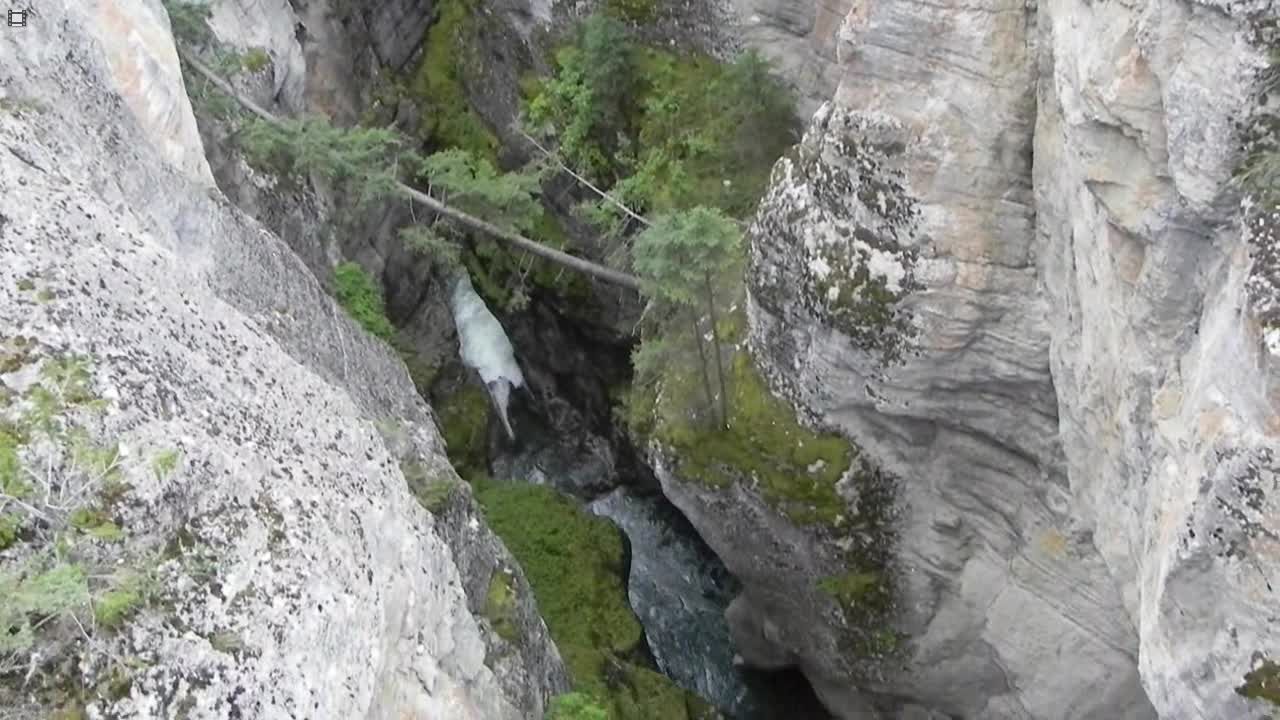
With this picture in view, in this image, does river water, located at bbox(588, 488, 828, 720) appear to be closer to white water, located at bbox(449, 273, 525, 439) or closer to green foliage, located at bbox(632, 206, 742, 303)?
white water, located at bbox(449, 273, 525, 439)

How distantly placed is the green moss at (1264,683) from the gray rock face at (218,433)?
7.15 m

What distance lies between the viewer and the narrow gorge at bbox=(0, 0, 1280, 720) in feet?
25.2

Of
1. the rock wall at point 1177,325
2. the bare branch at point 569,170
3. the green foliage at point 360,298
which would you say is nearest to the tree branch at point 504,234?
the bare branch at point 569,170

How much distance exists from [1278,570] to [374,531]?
24.9 feet

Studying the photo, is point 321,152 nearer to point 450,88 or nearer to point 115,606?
point 450,88

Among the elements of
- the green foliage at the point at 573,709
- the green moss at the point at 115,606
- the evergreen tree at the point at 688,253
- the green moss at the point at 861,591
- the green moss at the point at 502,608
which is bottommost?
the green foliage at the point at 573,709

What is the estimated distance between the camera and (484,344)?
2656cm

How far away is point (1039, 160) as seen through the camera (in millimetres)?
12578

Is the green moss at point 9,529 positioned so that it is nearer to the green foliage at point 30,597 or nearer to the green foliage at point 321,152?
the green foliage at point 30,597

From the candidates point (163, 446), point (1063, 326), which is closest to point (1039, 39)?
point (1063, 326)

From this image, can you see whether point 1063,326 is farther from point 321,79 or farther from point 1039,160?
point 321,79

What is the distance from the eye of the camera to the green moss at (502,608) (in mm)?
13365

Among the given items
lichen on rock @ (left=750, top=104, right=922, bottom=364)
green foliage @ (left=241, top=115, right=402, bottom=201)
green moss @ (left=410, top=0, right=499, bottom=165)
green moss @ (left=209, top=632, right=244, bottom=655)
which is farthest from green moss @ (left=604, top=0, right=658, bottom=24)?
green moss @ (left=209, top=632, right=244, bottom=655)

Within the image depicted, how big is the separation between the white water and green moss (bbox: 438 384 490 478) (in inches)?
93.7
